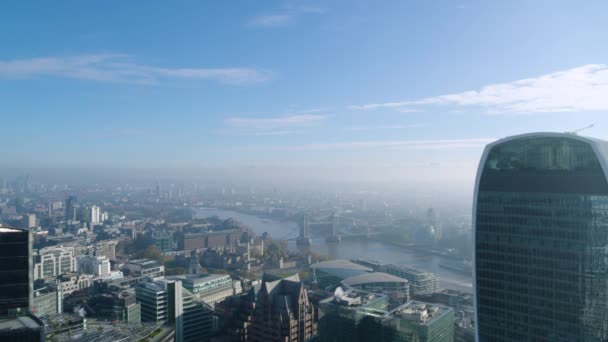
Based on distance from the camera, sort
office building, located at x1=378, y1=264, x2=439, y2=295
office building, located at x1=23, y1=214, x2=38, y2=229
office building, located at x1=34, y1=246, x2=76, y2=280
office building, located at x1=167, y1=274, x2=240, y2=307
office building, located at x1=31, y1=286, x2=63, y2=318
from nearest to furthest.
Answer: office building, located at x1=31, y1=286, x2=63, y2=318 < office building, located at x1=167, y1=274, x2=240, y2=307 < office building, located at x1=378, y1=264, x2=439, y2=295 < office building, located at x1=34, y1=246, x2=76, y2=280 < office building, located at x1=23, y1=214, x2=38, y2=229

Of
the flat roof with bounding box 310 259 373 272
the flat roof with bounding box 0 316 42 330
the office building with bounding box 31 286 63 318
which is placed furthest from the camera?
the flat roof with bounding box 310 259 373 272

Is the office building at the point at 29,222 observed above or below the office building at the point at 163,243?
above

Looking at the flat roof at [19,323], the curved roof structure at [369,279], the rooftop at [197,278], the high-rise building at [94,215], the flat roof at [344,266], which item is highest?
the flat roof at [19,323]

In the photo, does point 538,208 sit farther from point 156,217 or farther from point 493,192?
point 156,217

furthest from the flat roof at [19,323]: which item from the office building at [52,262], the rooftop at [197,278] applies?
the office building at [52,262]

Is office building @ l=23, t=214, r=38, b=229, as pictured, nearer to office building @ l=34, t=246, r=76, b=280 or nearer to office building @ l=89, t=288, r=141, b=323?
office building @ l=34, t=246, r=76, b=280

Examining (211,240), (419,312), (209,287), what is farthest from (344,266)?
(211,240)

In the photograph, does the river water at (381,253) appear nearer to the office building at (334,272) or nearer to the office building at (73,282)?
the office building at (334,272)

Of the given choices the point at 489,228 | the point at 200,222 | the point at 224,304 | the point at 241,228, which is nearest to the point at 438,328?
the point at 489,228

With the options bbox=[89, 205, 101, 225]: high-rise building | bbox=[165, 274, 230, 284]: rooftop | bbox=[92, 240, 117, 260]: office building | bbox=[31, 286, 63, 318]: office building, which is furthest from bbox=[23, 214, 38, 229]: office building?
bbox=[165, 274, 230, 284]: rooftop
